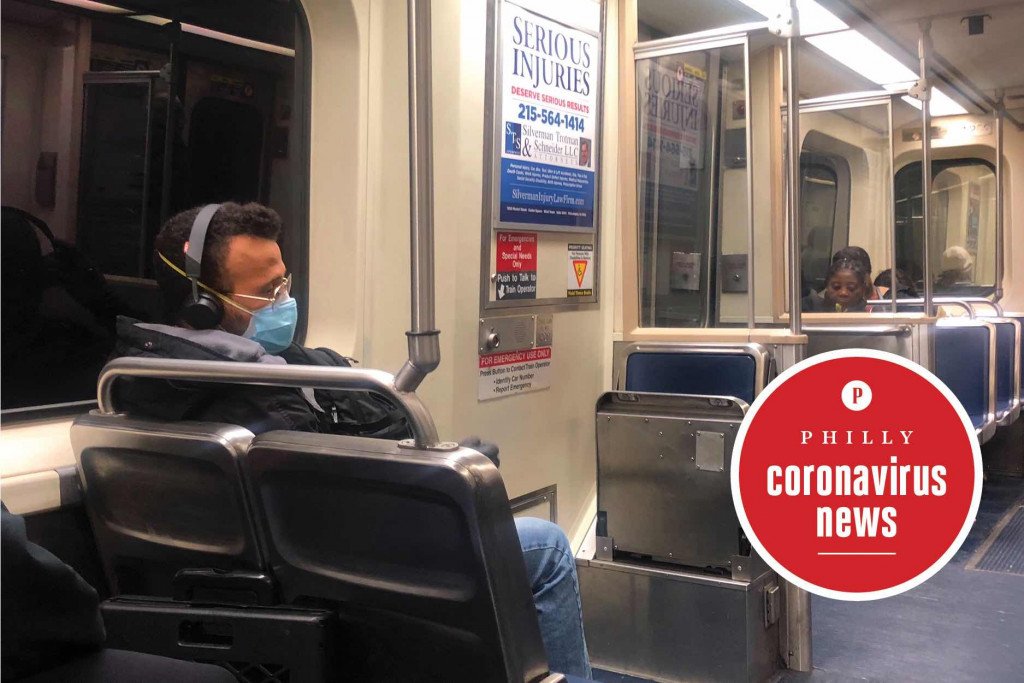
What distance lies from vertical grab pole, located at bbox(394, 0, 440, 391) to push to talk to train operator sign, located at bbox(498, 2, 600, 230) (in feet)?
5.92

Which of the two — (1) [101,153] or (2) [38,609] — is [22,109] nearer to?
(1) [101,153]

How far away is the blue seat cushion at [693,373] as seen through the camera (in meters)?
3.29

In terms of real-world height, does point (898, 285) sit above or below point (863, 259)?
below

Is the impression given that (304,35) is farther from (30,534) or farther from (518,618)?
(518,618)

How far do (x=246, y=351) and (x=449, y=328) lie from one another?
1069 millimetres

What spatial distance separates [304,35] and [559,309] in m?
1.32

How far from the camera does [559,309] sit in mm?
3506

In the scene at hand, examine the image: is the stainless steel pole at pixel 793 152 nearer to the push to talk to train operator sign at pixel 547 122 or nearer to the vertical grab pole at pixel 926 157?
the push to talk to train operator sign at pixel 547 122

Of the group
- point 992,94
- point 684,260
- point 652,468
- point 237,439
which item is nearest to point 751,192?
point 684,260

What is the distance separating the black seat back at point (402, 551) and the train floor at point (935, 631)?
1.82 metres

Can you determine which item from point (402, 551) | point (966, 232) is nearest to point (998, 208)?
point (966, 232)

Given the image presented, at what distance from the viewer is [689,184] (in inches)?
155

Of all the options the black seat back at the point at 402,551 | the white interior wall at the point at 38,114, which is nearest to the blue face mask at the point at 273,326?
the white interior wall at the point at 38,114

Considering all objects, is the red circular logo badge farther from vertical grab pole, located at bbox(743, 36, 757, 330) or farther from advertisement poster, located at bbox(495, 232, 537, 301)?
vertical grab pole, located at bbox(743, 36, 757, 330)
